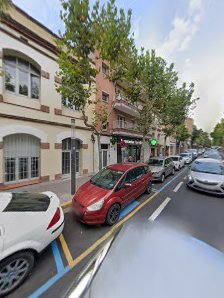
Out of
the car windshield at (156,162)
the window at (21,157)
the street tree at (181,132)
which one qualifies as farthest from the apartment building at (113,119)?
the street tree at (181,132)

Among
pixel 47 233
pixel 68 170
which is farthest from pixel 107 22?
pixel 68 170

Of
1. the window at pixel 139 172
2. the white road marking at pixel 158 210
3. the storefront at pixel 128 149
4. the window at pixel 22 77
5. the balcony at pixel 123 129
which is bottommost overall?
the white road marking at pixel 158 210

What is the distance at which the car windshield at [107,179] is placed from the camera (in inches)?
193

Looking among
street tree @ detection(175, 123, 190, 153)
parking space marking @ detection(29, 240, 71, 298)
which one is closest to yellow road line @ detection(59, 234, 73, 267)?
parking space marking @ detection(29, 240, 71, 298)

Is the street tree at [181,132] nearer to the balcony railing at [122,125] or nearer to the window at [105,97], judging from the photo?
the balcony railing at [122,125]

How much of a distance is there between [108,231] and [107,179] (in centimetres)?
168

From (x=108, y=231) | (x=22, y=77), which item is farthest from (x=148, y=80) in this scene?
(x=108, y=231)

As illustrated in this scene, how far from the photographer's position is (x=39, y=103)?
8.66 metres

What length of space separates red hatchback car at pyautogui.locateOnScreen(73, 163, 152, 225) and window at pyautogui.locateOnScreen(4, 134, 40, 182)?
478 centimetres

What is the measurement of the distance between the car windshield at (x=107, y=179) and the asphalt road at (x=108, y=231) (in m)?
1.15

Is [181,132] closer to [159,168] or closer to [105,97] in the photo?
[105,97]

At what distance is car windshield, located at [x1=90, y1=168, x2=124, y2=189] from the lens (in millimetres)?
4914

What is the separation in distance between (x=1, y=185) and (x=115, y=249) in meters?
7.56

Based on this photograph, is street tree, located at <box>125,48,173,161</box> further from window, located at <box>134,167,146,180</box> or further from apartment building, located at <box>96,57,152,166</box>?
window, located at <box>134,167,146,180</box>
